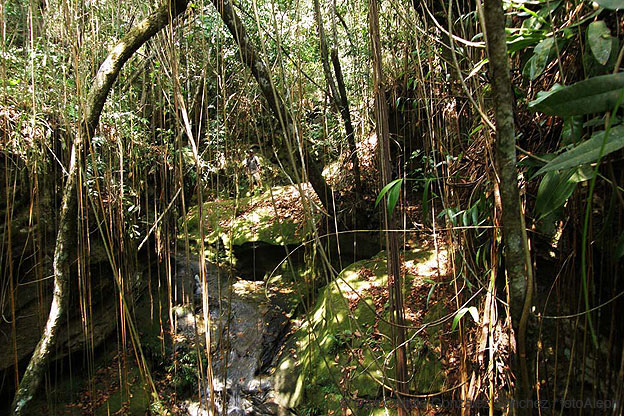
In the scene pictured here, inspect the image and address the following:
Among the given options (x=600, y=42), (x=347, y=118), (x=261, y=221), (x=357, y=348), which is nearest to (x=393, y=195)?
(x=600, y=42)

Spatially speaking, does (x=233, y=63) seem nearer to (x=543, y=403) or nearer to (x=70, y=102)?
(x=70, y=102)

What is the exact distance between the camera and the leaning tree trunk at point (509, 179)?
496mm

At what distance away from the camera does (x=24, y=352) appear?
85.1 inches

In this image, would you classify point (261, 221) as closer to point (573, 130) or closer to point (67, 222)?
point (67, 222)

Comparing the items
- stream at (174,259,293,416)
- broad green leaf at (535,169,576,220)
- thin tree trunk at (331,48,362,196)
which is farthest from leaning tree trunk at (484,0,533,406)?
thin tree trunk at (331,48,362,196)

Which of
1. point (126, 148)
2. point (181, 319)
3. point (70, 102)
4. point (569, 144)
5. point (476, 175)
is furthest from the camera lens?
point (181, 319)

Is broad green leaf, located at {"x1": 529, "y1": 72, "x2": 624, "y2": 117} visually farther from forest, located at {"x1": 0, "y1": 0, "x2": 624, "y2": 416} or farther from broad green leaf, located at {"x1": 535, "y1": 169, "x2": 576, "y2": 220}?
broad green leaf, located at {"x1": 535, "y1": 169, "x2": 576, "y2": 220}

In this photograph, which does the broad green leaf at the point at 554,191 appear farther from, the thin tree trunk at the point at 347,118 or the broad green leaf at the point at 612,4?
the thin tree trunk at the point at 347,118

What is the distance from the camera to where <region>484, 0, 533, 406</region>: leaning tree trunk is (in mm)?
496

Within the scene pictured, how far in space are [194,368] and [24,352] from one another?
3.20 feet

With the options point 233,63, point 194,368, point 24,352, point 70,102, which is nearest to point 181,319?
point 194,368

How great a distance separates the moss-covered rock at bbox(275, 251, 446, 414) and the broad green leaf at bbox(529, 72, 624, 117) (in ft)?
3.94

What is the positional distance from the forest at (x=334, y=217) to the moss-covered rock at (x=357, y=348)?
0.05ft

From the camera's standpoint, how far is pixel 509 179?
0.53 meters
